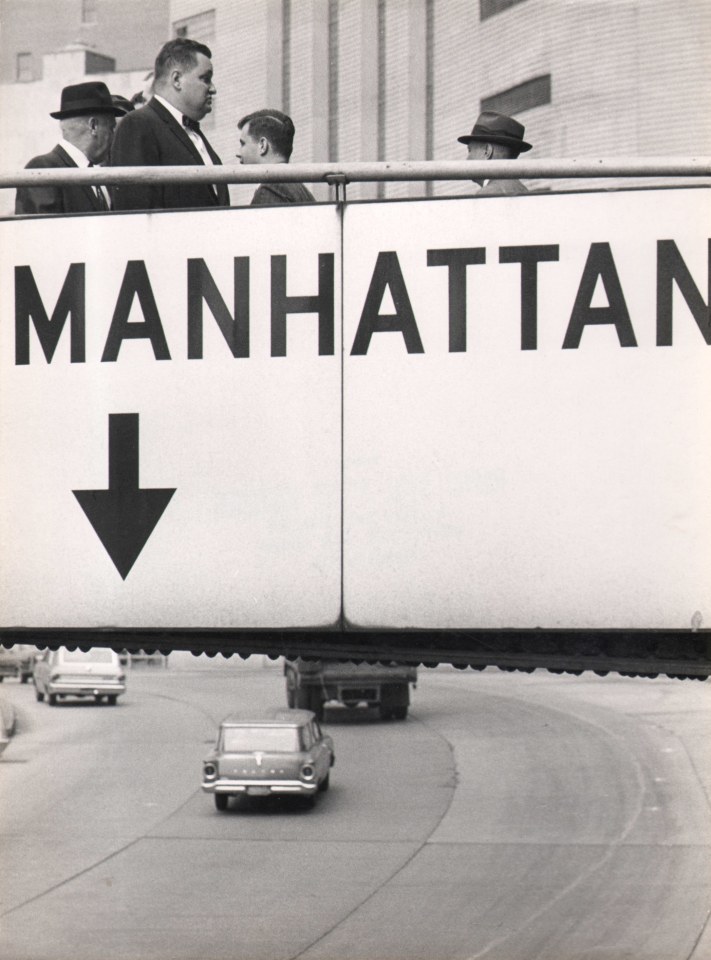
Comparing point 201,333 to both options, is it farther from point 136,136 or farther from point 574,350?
point 574,350

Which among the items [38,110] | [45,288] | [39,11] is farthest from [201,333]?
[39,11]

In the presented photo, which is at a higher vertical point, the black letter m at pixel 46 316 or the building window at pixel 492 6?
the building window at pixel 492 6

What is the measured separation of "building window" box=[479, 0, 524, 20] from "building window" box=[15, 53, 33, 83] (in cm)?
2135

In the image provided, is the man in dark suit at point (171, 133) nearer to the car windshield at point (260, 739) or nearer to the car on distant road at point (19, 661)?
the car windshield at point (260, 739)

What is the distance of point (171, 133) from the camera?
5047 mm

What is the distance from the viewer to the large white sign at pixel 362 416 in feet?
14.9

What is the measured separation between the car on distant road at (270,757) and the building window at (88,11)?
32226 mm

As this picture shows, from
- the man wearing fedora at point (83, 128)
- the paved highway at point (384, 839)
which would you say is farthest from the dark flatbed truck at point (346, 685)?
the man wearing fedora at point (83, 128)

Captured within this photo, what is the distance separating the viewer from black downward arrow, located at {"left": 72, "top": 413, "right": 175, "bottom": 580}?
15.6 feet

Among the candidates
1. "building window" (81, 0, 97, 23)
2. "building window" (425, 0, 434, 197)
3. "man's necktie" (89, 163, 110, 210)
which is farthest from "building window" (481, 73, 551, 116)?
"man's necktie" (89, 163, 110, 210)

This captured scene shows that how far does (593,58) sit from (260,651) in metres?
45.2

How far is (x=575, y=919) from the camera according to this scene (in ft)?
264

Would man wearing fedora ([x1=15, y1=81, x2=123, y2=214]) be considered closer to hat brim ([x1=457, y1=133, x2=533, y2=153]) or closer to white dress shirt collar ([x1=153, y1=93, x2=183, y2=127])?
white dress shirt collar ([x1=153, y1=93, x2=183, y2=127])

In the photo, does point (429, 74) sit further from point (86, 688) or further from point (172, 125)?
point (86, 688)
